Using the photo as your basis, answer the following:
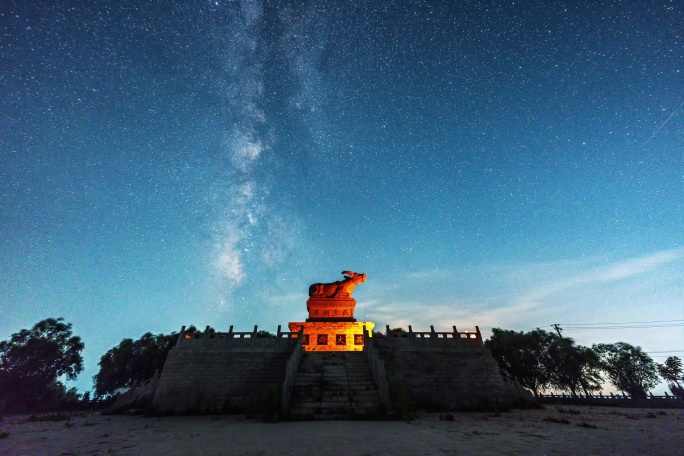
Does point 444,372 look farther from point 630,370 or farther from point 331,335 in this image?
point 630,370

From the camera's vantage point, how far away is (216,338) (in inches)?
847

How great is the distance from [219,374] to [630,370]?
51.9 meters

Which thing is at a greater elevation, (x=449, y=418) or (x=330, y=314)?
(x=330, y=314)

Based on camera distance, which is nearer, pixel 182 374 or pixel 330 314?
pixel 182 374

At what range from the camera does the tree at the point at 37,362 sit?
3281 cm

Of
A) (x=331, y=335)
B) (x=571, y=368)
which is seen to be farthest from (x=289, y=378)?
(x=571, y=368)

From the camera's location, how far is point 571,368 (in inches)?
1319

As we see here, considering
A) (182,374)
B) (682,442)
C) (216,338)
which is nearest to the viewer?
(682,442)

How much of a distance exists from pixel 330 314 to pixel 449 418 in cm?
2049

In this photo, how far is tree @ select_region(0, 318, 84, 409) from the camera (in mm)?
32812

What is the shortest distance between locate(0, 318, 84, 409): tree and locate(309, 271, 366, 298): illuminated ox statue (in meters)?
33.8

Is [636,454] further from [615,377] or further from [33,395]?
[33,395]

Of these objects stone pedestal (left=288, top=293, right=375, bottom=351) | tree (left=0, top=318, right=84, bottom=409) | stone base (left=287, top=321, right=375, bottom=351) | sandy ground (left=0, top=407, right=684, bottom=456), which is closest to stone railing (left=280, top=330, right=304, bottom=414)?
sandy ground (left=0, top=407, right=684, bottom=456)

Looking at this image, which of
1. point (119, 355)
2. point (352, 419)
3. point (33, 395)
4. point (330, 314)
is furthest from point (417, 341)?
point (33, 395)
